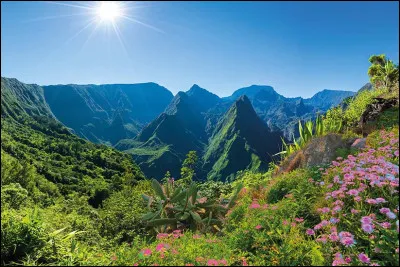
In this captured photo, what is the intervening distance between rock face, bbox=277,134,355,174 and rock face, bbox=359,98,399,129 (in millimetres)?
1745

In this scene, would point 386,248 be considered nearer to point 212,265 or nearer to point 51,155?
point 212,265

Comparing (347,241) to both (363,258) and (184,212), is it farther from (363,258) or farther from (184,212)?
(184,212)

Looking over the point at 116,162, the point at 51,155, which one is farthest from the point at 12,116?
the point at 116,162

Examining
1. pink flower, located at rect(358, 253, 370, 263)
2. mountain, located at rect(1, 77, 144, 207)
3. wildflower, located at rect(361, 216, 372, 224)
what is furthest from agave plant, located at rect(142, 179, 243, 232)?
mountain, located at rect(1, 77, 144, 207)

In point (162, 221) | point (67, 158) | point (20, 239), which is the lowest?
point (67, 158)

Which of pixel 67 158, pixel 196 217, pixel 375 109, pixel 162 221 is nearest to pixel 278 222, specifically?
pixel 196 217

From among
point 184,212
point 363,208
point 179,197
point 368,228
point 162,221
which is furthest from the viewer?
point 179,197

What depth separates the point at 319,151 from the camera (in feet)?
28.9

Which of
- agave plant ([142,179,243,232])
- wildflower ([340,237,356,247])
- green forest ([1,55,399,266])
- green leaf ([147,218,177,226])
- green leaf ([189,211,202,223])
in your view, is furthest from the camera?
green leaf ([147,218,177,226])

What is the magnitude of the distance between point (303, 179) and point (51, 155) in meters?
112

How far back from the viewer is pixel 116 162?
115m

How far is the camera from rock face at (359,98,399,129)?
10148 mm

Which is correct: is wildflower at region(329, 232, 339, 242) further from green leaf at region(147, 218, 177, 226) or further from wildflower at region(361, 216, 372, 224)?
green leaf at region(147, 218, 177, 226)

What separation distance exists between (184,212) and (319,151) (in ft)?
13.5
